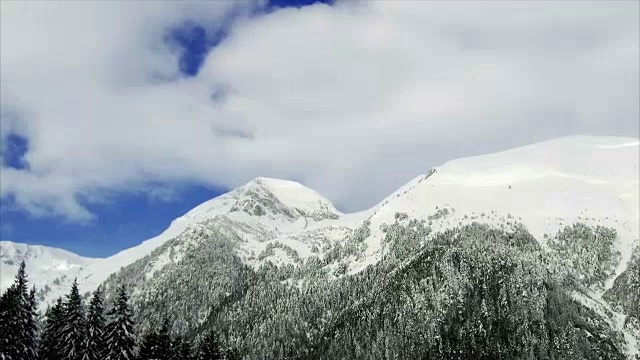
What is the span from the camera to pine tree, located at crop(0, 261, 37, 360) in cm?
5872

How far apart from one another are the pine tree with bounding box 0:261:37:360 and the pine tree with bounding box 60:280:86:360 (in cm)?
327

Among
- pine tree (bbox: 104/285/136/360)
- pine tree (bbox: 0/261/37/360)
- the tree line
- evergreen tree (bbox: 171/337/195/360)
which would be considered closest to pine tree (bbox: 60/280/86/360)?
the tree line

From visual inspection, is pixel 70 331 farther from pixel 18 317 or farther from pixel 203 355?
pixel 203 355

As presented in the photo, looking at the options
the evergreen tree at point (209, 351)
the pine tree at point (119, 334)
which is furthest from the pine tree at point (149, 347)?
the evergreen tree at point (209, 351)

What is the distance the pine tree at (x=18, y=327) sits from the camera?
5872 centimetres

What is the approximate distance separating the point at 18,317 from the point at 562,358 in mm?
184936

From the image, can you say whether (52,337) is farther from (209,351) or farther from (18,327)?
(209,351)

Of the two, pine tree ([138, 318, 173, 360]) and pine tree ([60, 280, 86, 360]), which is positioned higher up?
pine tree ([60, 280, 86, 360])

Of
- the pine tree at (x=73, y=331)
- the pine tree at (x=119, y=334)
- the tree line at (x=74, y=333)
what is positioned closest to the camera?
the tree line at (x=74, y=333)

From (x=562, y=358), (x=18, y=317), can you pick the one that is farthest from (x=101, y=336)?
(x=562, y=358)

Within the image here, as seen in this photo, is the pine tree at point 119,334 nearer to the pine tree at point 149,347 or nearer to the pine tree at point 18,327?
the pine tree at point 149,347

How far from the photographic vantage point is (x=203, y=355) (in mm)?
75312

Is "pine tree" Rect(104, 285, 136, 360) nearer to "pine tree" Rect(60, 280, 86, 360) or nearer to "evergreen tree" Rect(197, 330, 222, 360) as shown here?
"pine tree" Rect(60, 280, 86, 360)

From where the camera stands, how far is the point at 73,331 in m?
65.6
